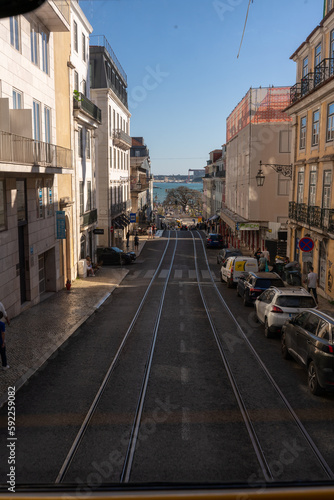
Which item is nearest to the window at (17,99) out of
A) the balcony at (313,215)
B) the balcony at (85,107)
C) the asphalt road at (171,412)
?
the asphalt road at (171,412)

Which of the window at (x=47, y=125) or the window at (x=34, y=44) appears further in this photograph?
the window at (x=47, y=125)

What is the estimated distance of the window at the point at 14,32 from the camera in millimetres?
16219

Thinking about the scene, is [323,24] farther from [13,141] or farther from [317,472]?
[317,472]

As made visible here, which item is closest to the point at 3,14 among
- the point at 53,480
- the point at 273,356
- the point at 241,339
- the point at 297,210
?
the point at 53,480

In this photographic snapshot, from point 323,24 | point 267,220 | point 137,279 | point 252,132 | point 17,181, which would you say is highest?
point 323,24

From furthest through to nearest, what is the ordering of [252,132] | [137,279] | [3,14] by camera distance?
[252,132]
[137,279]
[3,14]

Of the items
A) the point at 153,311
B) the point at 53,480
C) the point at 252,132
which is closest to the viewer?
the point at 53,480

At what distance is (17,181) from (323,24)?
1719 centimetres

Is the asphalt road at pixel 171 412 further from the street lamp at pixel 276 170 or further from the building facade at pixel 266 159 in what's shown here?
the building facade at pixel 266 159

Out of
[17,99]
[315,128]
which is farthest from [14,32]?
[315,128]

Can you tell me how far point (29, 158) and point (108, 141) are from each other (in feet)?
94.3

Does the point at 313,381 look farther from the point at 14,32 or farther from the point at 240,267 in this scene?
the point at 14,32

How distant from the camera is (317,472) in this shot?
6402 millimetres

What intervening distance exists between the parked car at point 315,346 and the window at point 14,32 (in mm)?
13795
